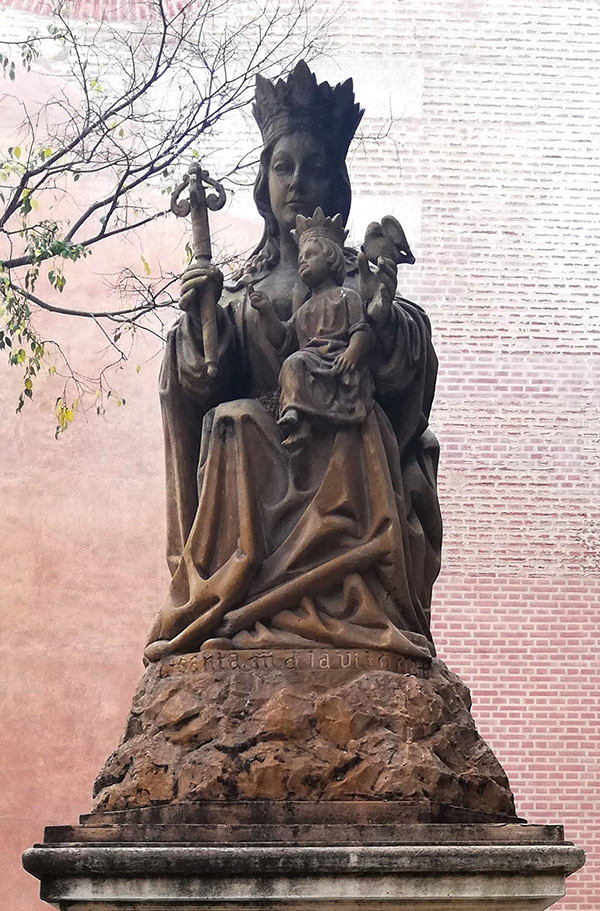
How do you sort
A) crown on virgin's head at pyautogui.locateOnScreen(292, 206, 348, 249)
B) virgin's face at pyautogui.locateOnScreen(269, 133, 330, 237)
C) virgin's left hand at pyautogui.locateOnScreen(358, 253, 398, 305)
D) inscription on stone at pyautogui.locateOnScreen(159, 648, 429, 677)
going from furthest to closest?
virgin's face at pyautogui.locateOnScreen(269, 133, 330, 237) < crown on virgin's head at pyautogui.locateOnScreen(292, 206, 348, 249) < virgin's left hand at pyautogui.locateOnScreen(358, 253, 398, 305) < inscription on stone at pyautogui.locateOnScreen(159, 648, 429, 677)

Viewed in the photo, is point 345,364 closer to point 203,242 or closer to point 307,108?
point 203,242

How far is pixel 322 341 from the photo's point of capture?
486 centimetres

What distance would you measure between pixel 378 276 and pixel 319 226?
0.28 m

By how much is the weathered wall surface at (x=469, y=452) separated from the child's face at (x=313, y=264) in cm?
574

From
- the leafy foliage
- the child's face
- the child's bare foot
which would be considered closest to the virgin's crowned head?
the child's face

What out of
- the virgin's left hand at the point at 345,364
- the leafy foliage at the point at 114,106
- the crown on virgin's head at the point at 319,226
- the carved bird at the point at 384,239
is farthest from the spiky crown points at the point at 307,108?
the leafy foliage at the point at 114,106

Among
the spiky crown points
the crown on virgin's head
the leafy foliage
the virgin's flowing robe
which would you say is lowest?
the virgin's flowing robe

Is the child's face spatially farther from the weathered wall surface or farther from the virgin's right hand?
the weathered wall surface

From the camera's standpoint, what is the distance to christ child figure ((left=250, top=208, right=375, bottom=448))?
185 inches

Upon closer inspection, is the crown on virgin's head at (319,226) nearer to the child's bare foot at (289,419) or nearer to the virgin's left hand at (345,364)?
the virgin's left hand at (345,364)

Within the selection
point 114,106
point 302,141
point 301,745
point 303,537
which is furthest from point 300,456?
point 114,106

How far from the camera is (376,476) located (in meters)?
4.69

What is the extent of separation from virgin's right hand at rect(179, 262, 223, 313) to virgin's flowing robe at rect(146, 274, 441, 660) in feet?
0.29

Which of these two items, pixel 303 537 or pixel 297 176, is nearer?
pixel 303 537
